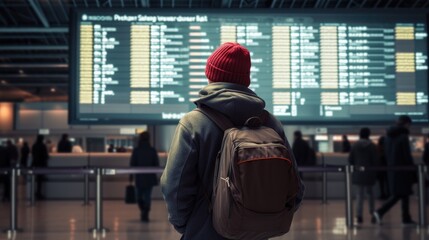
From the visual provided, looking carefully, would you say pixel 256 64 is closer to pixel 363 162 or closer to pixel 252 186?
pixel 363 162

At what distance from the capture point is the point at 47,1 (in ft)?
42.2

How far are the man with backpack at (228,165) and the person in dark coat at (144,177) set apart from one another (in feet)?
23.9

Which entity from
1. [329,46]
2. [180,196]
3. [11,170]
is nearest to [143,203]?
[11,170]

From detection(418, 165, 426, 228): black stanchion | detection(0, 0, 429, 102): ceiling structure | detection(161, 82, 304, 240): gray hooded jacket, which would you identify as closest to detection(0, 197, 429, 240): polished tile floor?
detection(418, 165, 426, 228): black stanchion

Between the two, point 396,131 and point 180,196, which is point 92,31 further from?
point 180,196

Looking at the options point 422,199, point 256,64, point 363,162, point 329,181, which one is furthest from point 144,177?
point 329,181

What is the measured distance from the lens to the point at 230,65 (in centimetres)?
241

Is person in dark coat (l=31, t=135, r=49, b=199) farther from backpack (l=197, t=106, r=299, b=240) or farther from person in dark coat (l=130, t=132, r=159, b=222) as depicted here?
backpack (l=197, t=106, r=299, b=240)

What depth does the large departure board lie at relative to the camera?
7.33 m

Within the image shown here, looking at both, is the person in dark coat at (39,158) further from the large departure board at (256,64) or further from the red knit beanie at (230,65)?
the red knit beanie at (230,65)

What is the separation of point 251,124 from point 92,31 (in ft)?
18.1

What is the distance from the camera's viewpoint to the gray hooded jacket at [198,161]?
227cm

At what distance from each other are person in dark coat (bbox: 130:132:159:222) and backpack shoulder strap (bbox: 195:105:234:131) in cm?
733

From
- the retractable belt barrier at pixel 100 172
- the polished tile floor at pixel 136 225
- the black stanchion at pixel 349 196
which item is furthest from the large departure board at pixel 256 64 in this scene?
the polished tile floor at pixel 136 225
